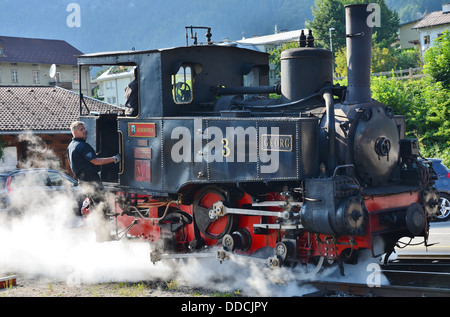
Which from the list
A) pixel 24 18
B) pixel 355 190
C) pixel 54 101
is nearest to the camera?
pixel 355 190

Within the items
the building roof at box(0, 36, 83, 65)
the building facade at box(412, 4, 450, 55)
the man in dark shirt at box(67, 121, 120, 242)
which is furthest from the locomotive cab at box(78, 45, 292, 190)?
the building roof at box(0, 36, 83, 65)

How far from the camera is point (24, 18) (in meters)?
155

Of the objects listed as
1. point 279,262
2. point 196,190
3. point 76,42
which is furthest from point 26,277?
point 76,42

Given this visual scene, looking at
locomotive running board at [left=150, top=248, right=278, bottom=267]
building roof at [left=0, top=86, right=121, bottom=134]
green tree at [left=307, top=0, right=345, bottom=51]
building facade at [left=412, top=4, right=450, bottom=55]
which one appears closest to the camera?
locomotive running board at [left=150, top=248, right=278, bottom=267]

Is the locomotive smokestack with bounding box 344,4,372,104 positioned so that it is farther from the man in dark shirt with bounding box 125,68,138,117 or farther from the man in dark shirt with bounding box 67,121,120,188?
the man in dark shirt with bounding box 67,121,120,188

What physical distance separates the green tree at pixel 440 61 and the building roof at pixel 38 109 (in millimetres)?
13757

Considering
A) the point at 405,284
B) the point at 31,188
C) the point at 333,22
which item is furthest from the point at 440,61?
the point at 333,22

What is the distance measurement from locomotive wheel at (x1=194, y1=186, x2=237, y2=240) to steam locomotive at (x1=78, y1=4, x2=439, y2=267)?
0.6 inches

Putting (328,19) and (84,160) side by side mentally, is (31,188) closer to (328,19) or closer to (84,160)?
(84,160)

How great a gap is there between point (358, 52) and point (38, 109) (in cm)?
2503

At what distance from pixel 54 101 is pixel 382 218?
26812 millimetres

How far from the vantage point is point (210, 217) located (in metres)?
8.11

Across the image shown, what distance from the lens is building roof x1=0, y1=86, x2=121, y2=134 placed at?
27984 millimetres

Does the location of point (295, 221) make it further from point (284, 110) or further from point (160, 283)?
point (160, 283)
